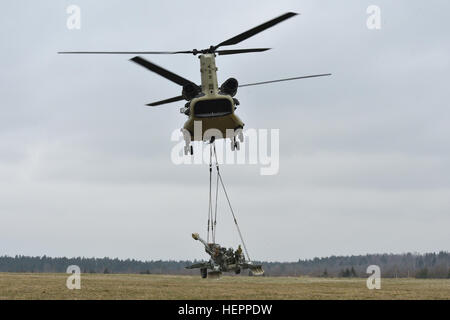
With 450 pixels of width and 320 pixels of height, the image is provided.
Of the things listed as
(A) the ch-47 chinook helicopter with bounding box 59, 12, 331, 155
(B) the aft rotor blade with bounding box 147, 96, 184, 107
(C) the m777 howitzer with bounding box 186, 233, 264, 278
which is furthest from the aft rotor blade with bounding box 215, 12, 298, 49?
(C) the m777 howitzer with bounding box 186, 233, 264, 278

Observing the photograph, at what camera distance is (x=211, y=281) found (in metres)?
37.7

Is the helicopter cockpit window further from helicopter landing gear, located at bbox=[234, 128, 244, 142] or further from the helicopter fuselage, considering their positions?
helicopter landing gear, located at bbox=[234, 128, 244, 142]

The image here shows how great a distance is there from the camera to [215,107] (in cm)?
3031

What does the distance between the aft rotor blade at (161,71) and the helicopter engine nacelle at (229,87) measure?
1.90 meters

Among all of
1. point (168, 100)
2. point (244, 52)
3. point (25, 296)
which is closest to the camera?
point (25, 296)

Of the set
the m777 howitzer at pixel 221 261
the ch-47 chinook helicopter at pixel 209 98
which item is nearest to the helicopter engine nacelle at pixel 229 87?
the ch-47 chinook helicopter at pixel 209 98

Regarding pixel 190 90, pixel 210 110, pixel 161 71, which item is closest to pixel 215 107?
pixel 210 110

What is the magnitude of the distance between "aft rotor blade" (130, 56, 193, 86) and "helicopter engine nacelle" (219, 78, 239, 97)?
1898 millimetres
